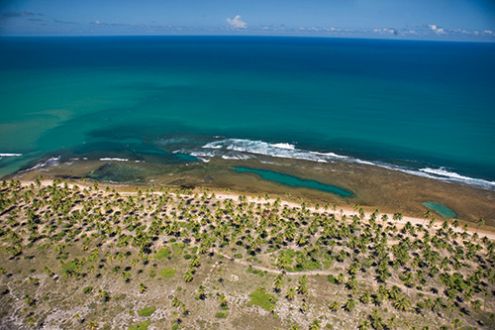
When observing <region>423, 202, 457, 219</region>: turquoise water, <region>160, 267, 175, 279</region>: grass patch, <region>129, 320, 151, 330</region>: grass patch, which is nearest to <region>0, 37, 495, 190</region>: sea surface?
<region>423, 202, 457, 219</region>: turquoise water

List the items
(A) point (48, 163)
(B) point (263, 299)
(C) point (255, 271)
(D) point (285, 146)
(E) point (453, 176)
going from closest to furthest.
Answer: (B) point (263, 299) → (C) point (255, 271) → (E) point (453, 176) → (A) point (48, 163) → (D) point (285, 146)

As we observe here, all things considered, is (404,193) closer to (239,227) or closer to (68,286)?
(239,227)

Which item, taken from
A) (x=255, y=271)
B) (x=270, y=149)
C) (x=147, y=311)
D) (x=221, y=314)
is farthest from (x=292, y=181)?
(x=147, y=311)

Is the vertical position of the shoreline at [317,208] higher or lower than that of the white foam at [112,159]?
lower

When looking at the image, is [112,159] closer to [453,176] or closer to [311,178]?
[311,178]

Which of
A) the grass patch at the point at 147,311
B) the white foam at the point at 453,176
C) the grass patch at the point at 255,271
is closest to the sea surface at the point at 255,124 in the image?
the white foam at the point at 453,176

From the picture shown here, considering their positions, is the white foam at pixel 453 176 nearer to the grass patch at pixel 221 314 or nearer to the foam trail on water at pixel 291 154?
the foam trail on water at pixel 291 154
